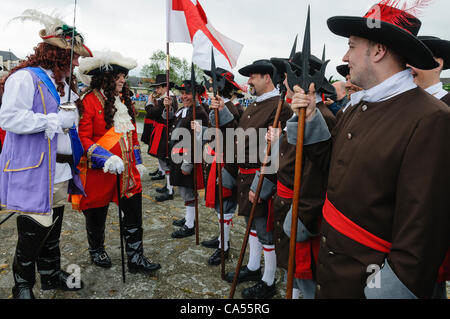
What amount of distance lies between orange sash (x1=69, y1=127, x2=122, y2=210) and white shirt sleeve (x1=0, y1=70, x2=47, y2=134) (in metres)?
0.74

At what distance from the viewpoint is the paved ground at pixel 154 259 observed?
10.2 feet

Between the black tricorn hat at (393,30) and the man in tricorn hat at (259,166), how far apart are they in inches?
57.7

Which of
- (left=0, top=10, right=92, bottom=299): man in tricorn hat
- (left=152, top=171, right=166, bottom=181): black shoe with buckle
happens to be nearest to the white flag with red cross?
(left=0, top=10, right=92, bottom=299): man in tricorn hat

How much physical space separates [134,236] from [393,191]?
119 inches

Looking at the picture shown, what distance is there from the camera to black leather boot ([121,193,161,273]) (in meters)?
3.46

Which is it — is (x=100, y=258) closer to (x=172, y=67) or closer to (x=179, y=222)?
(x=179, y=222)

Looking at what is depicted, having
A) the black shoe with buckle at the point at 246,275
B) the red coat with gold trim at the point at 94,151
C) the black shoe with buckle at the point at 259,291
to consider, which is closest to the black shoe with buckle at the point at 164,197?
the red coat with gold trim at the point at 94,151

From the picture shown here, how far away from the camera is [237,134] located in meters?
3.43

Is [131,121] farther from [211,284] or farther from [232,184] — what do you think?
[211,284]

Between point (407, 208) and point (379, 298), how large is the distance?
0.49 meters

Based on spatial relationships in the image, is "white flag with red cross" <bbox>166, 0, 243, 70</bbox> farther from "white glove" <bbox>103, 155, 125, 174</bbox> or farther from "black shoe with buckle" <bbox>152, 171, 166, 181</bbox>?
"black shoe with buckle" <bbox>152, 171, 166, 181</bbox>

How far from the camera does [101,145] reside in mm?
3184

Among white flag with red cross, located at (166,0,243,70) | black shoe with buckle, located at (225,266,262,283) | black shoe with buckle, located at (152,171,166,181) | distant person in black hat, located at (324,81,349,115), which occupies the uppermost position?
white flag with red cross, located at (166,0,243,70)

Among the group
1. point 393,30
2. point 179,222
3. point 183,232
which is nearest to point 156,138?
point 179,222
